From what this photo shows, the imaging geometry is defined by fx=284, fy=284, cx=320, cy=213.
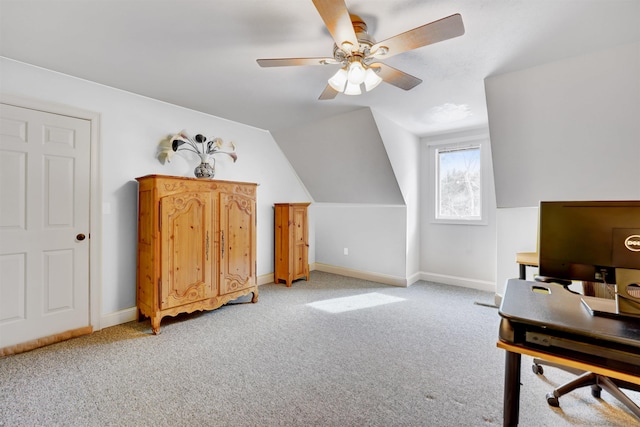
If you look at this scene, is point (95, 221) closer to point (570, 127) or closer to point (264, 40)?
point (264, 40)

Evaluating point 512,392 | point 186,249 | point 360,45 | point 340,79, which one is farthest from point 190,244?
point 512,392

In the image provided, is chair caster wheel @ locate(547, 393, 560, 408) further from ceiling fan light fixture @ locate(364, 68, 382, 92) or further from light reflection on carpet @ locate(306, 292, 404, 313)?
ceiling fan light fixture @ locate(364, 68, 382, 92)

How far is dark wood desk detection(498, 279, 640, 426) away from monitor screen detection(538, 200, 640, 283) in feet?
0.58

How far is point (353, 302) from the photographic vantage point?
12.0 feet

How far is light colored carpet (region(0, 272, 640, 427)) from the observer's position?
5.51 feet

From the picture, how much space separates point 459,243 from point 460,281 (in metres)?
0.58

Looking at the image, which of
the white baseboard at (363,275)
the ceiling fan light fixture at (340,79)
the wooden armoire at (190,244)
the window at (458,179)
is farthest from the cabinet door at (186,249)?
the window at (458,179)

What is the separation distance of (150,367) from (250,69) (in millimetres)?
2527

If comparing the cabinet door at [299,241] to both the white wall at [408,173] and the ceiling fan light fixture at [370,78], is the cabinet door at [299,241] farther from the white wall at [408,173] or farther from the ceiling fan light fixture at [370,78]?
the ceiling fan light fixture at [370,78]

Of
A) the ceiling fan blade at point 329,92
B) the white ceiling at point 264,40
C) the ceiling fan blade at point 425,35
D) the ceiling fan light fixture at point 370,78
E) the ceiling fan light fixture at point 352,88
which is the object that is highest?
the white ceiling at point 264,40

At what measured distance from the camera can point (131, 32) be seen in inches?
76.1

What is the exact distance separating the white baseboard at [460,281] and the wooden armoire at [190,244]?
9.37 feet

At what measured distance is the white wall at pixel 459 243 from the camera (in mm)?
4078

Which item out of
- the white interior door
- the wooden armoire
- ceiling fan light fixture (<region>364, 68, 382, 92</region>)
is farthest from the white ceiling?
the wooden armoire
